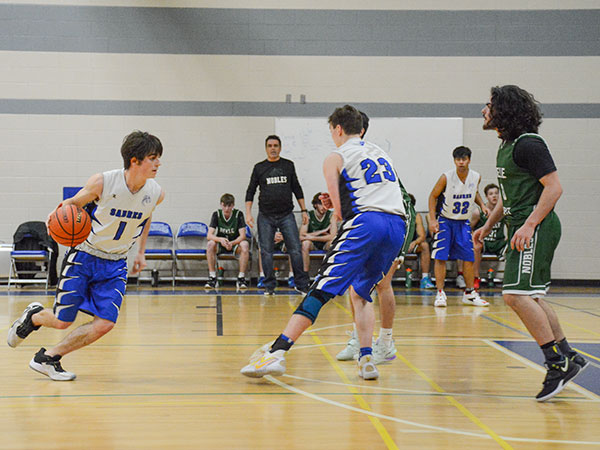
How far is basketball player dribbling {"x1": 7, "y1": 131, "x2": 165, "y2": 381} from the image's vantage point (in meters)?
3.92

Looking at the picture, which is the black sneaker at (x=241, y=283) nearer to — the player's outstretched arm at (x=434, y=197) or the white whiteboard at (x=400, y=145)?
the white whiteboard at (x=400, y=145)

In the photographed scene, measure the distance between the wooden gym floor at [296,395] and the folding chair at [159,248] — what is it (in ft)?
12.7

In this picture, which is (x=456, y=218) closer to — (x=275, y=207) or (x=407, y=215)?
(x=275, y=207)

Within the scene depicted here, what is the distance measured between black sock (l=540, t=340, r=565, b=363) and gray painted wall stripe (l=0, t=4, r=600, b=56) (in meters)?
8.40

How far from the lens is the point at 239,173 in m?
11.0

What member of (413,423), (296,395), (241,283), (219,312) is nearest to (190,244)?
(241,283)

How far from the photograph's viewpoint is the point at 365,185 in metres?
3.85

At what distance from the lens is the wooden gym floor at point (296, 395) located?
2803 millimetres

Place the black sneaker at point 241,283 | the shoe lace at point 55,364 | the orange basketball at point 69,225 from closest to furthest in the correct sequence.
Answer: the orange basketball at point 69,225 → the shoe lace at point 55,364 → the black sneaker at point 241,283

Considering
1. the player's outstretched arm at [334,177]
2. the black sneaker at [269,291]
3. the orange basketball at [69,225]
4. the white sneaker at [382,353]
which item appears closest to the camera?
the orange basketball at [69,225]

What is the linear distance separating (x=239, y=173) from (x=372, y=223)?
7441mm

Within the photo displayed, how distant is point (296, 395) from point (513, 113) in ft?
6.22

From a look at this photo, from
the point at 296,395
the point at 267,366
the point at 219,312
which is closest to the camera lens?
the point at 296,395

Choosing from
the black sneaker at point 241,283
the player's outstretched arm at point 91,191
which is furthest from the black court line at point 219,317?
the player's outstretched arm at point 91,191
